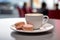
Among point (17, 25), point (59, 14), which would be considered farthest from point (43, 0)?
point (17, 25)

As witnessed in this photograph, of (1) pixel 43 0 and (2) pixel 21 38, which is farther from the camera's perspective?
(1) pixel 43 0

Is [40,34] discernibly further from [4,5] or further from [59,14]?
[4,5]

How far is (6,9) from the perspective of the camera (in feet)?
17.7

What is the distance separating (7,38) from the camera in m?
0.73

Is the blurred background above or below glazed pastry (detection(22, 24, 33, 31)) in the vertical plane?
below

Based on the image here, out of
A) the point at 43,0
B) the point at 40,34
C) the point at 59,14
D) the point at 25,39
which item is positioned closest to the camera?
the point at 25,39

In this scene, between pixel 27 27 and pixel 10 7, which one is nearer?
pixel 27 27

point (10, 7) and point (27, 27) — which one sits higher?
point (27, 27)

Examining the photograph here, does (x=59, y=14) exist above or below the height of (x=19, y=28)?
below

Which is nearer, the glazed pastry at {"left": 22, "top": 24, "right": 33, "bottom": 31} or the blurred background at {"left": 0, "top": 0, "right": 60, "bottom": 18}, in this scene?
the glazed pastry at {"left": 22, "top": 24, "right": 33, "bottom": 31}

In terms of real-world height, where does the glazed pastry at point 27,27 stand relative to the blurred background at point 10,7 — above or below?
above

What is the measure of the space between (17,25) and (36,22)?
109 mm

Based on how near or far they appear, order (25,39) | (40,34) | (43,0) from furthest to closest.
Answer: (43,0) → (40,34) → (25,39)

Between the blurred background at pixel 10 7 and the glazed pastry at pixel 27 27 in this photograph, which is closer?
the glazed pastry at pixel 27 27
